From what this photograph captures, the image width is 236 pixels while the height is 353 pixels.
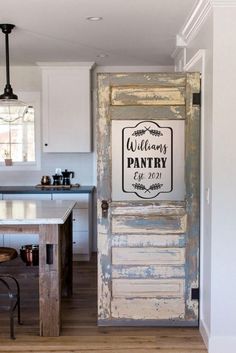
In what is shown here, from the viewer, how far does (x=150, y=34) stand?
181 inches

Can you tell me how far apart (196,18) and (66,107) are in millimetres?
2778

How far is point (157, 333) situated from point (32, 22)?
9.02 feet

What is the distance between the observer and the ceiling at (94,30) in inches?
142

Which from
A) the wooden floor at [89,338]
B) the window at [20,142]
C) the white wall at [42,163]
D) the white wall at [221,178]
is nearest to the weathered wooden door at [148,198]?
the wooden floor at [89,338]

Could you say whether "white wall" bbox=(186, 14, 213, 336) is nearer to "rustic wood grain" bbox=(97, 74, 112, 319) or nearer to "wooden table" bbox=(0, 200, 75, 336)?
"rustic wood grain" bbox=(97, 74, 112, 319)

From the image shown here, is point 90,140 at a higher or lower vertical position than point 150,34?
lower

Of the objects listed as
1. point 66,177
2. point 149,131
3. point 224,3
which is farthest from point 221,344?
point 66,177

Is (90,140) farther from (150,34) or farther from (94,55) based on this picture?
(150,34)

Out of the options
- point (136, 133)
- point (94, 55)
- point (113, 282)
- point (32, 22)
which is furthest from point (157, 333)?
point (94, 55)

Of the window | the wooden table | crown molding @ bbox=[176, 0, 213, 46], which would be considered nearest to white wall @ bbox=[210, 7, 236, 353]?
crown molding @ bbox=[176, 0, 213, 46]

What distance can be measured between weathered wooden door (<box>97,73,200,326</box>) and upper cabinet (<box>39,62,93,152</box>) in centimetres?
251

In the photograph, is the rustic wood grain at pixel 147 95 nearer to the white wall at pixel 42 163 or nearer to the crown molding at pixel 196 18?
the crown molding at pixel 196 18

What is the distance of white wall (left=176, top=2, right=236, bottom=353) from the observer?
325 centimetres

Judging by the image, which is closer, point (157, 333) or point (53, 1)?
point (53, 1)
